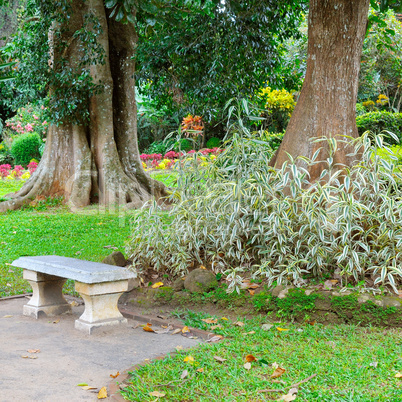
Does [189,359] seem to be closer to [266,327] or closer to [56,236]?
[266,327]

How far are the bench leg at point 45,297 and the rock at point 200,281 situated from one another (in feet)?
4.18

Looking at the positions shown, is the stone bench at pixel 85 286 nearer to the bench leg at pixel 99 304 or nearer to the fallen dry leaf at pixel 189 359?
the bench leg at pixel 99 304

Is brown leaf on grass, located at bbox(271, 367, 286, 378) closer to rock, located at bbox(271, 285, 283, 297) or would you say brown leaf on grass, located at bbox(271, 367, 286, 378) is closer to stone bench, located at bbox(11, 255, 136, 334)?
rock, located at bbox(271, 285, 283, 297)

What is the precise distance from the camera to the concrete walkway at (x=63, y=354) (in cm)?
327

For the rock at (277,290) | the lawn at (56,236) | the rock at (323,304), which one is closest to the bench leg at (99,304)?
the rock at (277,290)

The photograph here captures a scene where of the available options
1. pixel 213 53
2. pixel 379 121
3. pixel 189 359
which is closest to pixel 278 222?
pixel 189 359

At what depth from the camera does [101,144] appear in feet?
36.9

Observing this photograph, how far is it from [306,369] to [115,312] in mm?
1952

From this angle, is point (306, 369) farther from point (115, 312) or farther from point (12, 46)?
point (12, 46)

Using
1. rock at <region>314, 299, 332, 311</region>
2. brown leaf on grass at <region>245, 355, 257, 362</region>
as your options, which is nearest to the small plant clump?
rock at <region>314, 299, 332, 311</region>

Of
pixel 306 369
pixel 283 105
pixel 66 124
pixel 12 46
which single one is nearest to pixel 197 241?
pixel 306 369

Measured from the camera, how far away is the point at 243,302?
193 inches

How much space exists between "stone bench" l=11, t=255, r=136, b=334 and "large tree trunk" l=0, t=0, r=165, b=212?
18.6 feet

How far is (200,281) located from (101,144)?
680 centimetres
